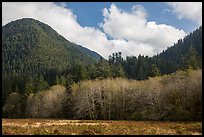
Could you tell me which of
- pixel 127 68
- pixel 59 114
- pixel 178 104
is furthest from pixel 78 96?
pixel 127 68

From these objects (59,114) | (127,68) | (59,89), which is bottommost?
(59,114)

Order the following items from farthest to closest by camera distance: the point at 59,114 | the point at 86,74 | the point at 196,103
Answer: the point at 86,74 → the point at 59,114 → the point at 196,103

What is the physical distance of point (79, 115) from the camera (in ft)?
253

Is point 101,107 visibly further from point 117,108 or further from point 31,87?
point 31,87

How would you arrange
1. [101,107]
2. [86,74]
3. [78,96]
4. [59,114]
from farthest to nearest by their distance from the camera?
[86,74] → [59,114] → [78,96] → [101,107]

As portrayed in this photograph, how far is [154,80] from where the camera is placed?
7000 centimetres

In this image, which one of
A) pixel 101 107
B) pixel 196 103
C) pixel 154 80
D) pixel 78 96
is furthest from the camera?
pixel 78 96

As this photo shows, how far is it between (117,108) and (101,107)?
4.19 metres

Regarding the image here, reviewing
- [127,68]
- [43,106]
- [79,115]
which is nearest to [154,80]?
[79,115]

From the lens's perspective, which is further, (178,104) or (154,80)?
(154,80)

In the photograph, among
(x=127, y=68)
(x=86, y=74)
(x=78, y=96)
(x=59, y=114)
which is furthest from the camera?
(x=127, y=68)

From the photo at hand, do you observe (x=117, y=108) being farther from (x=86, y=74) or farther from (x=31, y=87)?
(x=31, y=87)

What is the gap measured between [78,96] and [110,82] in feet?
33.5

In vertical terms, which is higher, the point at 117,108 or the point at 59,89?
the point at 59,89
